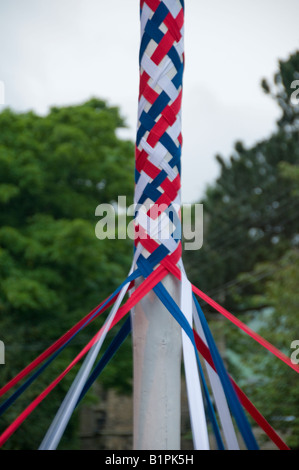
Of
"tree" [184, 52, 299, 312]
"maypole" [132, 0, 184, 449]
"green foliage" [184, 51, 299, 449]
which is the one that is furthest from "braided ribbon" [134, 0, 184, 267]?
"tree" [184, 52, 299, 312]

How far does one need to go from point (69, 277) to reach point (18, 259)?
3.98ft

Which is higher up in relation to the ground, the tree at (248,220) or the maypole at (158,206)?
the tree at (248,220)

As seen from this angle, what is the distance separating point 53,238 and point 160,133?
37.3 feet

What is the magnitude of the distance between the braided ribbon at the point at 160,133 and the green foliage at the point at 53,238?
10150 mm

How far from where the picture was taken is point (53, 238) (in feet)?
42.8

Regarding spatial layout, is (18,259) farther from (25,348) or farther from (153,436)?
(153,436)

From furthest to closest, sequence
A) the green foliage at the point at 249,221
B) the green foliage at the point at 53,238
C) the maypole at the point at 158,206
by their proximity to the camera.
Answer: the green foliage at the point at 249,221 → the green foliage at the point at 53,238 → the maypole at the point at 158,206

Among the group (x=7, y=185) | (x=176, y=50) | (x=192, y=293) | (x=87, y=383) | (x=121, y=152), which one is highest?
(x=121, y=152)

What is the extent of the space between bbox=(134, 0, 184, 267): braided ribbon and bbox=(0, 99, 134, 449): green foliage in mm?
10150

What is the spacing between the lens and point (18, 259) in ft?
44.4

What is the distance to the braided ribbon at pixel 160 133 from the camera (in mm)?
1825

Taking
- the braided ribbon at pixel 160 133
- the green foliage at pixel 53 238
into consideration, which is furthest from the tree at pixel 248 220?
the braided ribbon at pixel 160 133

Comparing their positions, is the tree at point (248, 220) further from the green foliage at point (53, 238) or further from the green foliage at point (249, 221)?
the green foliage at point (53, 238)

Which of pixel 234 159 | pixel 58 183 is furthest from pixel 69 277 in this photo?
pixel 234 159
